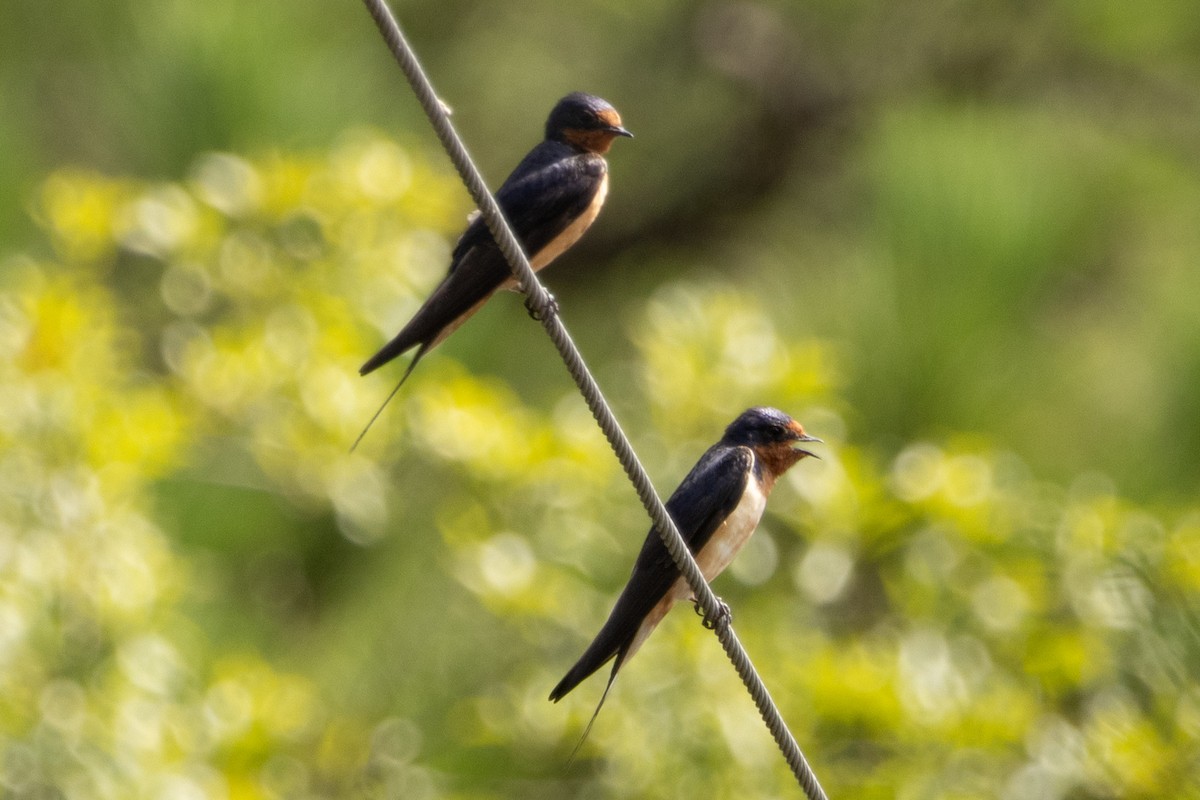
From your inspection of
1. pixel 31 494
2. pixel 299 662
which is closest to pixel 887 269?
pixel 299 662

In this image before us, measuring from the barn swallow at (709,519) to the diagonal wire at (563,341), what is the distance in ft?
1.57

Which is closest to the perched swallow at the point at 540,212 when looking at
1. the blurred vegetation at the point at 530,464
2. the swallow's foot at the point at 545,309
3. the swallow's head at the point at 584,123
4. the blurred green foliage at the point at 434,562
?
the swallow's head at the point at 584,123

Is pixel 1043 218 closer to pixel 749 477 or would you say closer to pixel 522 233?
pixel 749 477

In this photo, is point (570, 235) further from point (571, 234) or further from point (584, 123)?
point (584, 123)

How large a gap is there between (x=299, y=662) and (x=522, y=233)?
112 inches

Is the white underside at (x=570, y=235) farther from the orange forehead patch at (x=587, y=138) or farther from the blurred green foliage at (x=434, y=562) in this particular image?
the blurred green foliage at (x=434, y=562)

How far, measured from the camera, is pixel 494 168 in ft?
21.8

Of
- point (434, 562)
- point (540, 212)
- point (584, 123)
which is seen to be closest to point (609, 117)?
point (584, 123)

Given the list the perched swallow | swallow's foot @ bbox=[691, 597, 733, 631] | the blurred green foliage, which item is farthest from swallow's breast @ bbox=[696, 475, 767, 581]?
the blurred green foliage

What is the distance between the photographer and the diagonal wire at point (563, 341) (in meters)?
1.54

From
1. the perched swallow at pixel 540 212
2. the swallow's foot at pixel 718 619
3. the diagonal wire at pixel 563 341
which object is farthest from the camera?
the perched swallow at pixel 540 212

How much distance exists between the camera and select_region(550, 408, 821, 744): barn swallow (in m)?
2.49

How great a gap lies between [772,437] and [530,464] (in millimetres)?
1639

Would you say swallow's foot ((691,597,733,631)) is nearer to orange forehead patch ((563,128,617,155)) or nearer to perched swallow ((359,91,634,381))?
perched swallow ((359,91,634,381))
